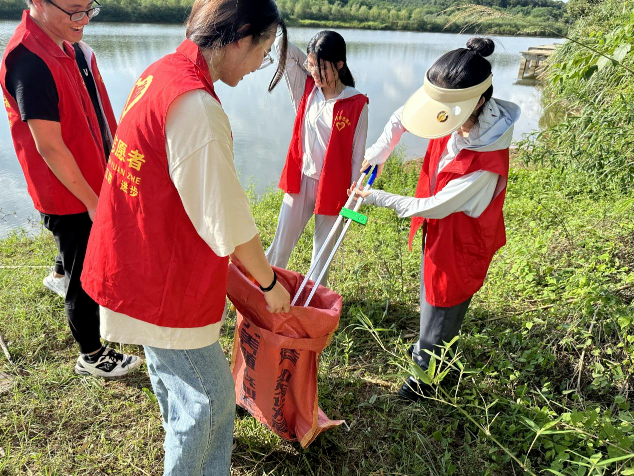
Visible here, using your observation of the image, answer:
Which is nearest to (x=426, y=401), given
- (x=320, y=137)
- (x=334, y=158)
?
(x=334, y=158)

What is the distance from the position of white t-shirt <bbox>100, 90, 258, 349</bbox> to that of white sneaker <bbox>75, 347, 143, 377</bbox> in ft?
4.93

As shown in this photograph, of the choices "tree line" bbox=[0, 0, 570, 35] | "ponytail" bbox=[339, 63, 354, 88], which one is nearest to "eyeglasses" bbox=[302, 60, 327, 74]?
"ponytail" bbox=[339, 63, 354, 88]

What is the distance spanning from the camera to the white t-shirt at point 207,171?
111 cm

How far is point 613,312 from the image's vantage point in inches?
91.2

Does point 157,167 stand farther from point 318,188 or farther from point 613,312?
point 613,312

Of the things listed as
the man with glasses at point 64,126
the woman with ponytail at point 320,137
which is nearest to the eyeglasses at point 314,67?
the woman with ponytail at point 320,137

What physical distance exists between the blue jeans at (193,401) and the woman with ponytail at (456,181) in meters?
0.86

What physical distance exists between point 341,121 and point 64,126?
1.41 metres

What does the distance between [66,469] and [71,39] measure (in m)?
1.83

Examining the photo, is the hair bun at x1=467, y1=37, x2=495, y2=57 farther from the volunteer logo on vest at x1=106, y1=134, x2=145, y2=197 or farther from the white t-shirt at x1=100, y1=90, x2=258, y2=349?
the volunteer logo on vest at x1=106, y1=134, x2=145, y2=197

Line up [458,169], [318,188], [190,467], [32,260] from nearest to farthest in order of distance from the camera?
1. [190,467]
2. [458,169]
3. [318,188]
4. [32,260]

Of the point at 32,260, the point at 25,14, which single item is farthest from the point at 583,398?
the point at 32,260

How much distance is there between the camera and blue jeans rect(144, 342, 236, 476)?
139 cm

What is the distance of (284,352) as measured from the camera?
1.66 m
